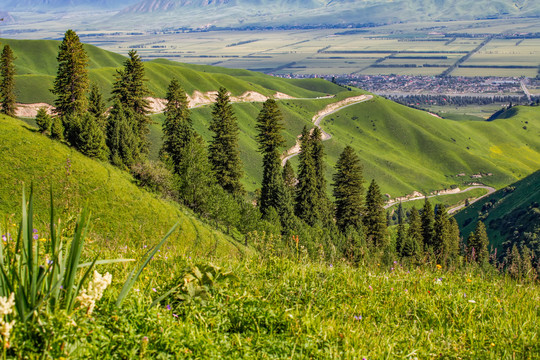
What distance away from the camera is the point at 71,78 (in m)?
A: 57.4

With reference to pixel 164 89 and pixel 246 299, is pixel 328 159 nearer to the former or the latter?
pixel 164 89

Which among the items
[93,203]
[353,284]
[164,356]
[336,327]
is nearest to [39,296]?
[164,356]

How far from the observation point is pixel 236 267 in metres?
8.29

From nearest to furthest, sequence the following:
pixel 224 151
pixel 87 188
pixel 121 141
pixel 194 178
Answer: pixel 87 188
pixel 121 141
pixel 194 178
pixel 224 151

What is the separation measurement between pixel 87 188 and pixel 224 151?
3024 cm

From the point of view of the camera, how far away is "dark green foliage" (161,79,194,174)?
62562 mm

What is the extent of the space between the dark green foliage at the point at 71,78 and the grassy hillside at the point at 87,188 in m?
13.3

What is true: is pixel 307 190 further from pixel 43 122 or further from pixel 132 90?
pixel 43 122

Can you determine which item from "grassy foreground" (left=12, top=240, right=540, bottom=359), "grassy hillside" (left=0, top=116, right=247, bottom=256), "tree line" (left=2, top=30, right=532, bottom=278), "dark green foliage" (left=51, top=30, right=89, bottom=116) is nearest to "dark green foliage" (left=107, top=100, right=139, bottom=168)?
"tree line" (left=2, top=30, right=532, bottom=278)

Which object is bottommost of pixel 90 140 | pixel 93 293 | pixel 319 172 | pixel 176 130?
pixel 319 172

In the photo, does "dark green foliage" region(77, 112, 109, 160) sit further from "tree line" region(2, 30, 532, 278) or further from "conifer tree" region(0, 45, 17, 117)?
"conifer tree" region(0, 45, 17, 117)

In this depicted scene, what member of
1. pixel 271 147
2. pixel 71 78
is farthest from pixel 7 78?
pixel 271 147

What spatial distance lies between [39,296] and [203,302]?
7.56ft

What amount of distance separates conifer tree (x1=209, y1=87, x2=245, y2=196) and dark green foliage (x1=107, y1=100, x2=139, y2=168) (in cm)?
1340
